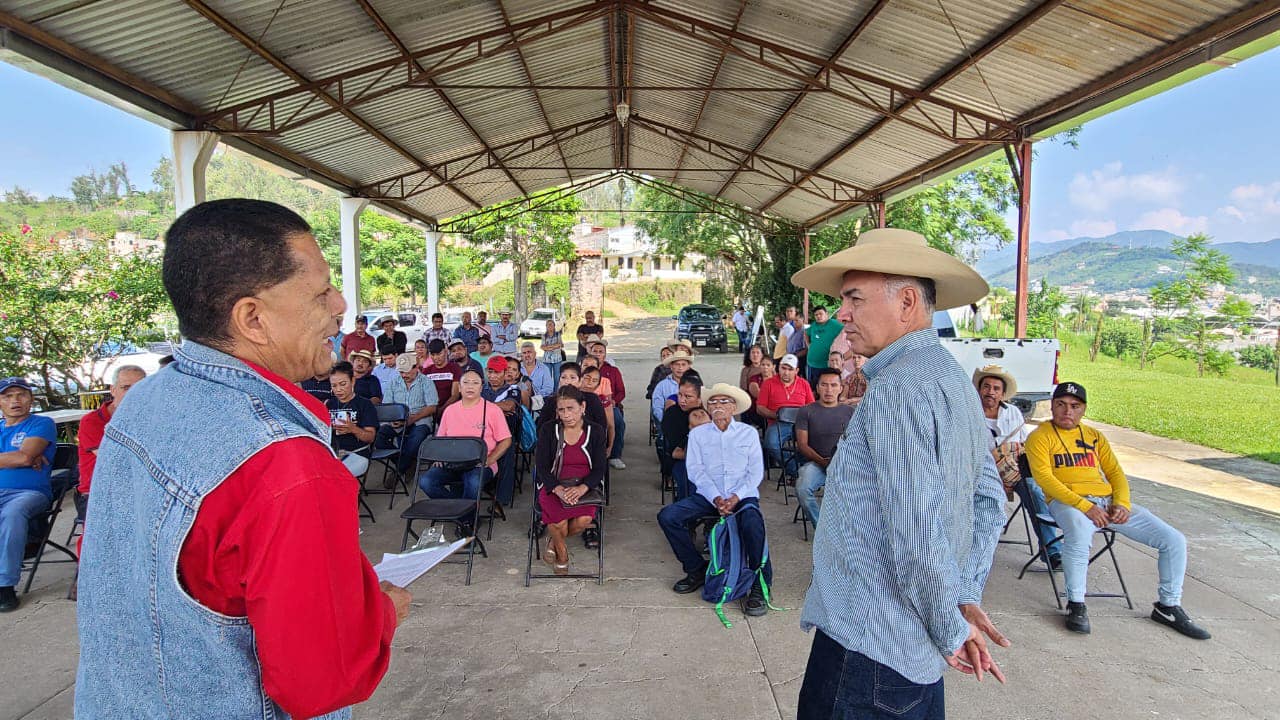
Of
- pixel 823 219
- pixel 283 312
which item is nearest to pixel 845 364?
pixel 283 312

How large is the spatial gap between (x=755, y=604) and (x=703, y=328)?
1915 centimetres

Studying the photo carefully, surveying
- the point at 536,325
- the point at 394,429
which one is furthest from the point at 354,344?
the point at 536,325

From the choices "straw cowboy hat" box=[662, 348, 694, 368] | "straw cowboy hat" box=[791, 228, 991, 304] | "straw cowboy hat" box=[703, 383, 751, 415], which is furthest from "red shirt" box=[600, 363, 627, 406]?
"straw cowboy hat" box=[791, 228, 991, 304]

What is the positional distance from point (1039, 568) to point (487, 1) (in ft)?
27.8

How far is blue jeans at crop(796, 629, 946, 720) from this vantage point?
64.6 inches

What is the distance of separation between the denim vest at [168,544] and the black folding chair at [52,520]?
4.62m

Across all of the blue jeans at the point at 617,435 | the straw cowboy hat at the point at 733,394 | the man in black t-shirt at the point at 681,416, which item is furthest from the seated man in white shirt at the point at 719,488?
the blue jeans at the point at 617,435

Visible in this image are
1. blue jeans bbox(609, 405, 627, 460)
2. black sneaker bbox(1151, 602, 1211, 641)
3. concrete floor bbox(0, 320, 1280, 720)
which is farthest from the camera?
blue jeans bbox(609, 405, 627, 460)

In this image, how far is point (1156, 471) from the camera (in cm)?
746

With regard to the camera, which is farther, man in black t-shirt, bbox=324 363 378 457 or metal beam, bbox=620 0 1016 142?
metal beam, bbox=620 0 1016 142

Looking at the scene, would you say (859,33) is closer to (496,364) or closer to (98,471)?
(496,364)

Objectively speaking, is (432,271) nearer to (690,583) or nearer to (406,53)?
(406,53)

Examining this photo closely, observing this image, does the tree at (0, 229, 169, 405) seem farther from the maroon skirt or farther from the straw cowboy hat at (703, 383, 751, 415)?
the straw cowboy hat at (703, 383, 751, 415)

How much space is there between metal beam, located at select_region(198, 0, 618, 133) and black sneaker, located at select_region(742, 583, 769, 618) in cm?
763
